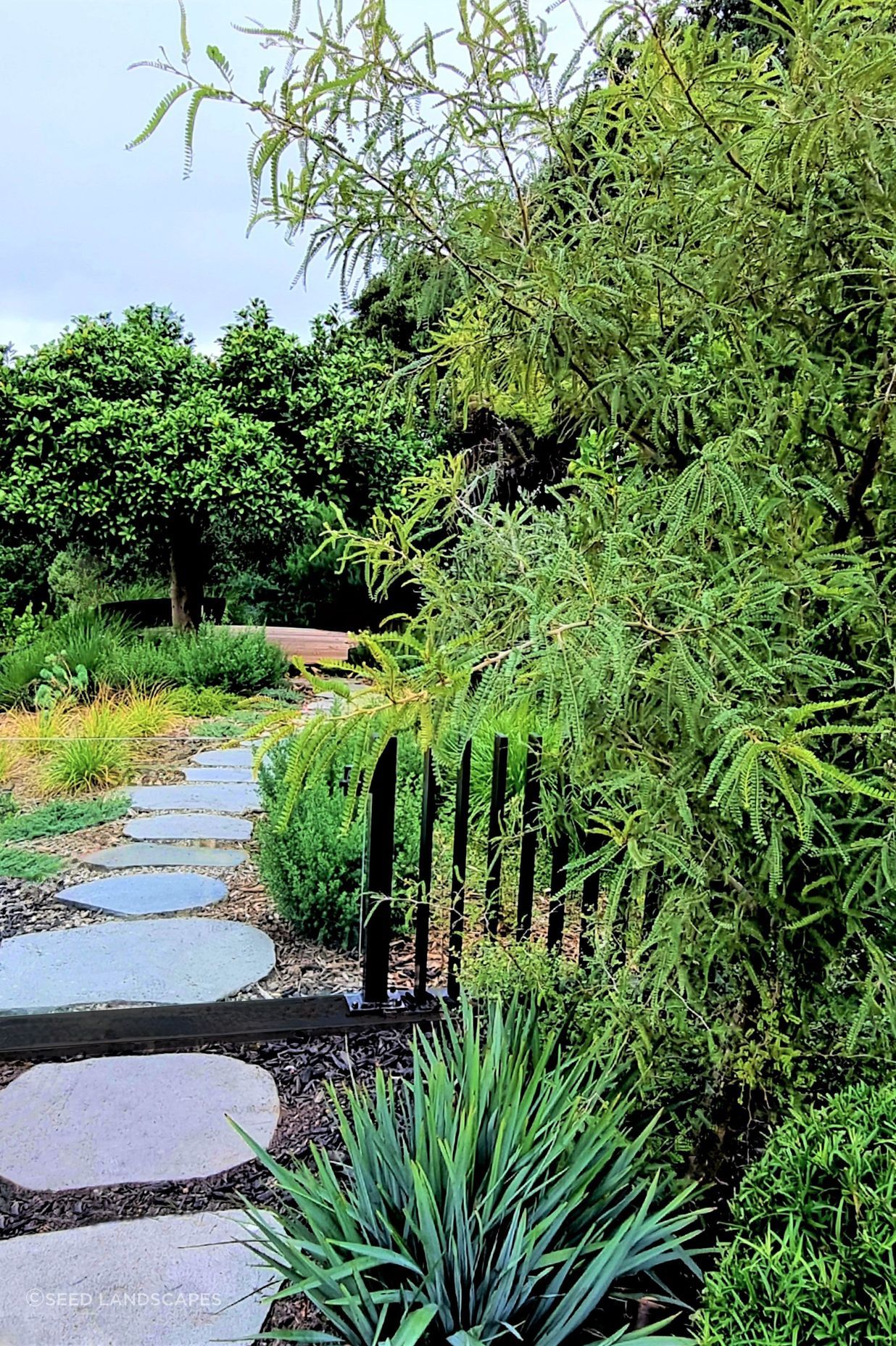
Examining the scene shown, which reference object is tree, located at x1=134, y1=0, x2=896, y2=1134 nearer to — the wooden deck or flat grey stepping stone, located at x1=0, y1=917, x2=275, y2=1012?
flat grey stepping stone, located at x1=0, y1=917, x2=275, y2=1012

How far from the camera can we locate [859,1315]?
748mm

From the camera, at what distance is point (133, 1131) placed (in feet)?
5.05

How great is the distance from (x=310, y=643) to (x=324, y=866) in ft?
17.7

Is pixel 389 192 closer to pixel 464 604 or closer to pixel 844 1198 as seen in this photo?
pixel 464 604

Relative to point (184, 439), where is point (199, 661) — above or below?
below

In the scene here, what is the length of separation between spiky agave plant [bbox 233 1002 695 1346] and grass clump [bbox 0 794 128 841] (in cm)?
255

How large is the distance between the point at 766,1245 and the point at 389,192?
3.91 ft

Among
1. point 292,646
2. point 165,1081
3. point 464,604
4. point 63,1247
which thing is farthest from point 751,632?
point 292,646

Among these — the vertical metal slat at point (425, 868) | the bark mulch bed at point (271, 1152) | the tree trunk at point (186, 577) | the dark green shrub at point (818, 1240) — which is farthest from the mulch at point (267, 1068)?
the tree trunk at point (186, 577)

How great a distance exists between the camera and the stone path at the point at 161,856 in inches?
120

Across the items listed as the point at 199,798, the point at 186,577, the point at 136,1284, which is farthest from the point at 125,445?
the point at 136,1284

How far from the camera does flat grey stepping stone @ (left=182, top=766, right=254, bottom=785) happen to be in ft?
13.8

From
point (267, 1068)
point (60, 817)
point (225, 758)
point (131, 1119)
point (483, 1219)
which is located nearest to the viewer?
point (483, 1219)

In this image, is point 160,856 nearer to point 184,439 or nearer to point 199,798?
point 199,798
